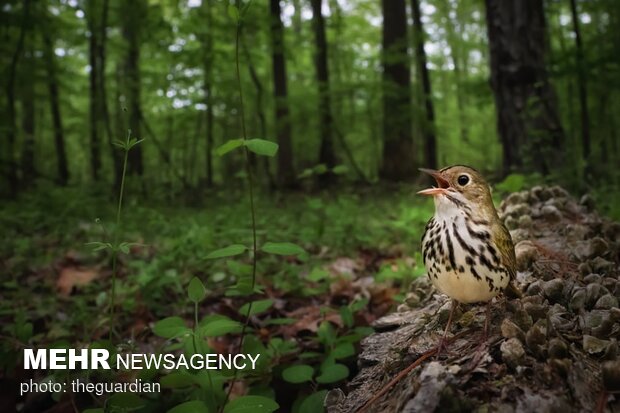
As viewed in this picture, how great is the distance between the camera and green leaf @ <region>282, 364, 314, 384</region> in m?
1.87

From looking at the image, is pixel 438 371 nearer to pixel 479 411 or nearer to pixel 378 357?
pixel 479 411

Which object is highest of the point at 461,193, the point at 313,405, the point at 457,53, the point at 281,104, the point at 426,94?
the point at 457,53

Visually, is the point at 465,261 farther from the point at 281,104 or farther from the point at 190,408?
the point at 281,104

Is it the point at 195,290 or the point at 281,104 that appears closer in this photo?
the point at 195,290

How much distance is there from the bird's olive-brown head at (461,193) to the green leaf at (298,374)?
34.1 inches

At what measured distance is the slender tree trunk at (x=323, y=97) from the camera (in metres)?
8.82

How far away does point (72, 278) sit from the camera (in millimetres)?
3742

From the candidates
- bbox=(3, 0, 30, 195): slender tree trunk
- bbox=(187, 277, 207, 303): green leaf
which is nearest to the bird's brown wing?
bbox=(187, 277, 207, 303): green leaf

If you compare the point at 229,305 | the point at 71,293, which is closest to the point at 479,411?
the point at 229,305

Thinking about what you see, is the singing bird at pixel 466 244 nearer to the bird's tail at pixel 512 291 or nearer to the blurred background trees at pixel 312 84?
the bird's tail at pixel 512 291

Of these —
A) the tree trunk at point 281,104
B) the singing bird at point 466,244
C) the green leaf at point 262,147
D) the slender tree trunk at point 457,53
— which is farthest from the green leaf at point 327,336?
the slender tree trunk at point 457,53

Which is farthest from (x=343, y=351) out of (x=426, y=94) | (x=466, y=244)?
(x=426, y=94)

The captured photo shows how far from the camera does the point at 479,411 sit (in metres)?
1.02

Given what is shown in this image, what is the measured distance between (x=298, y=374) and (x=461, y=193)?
98cm
